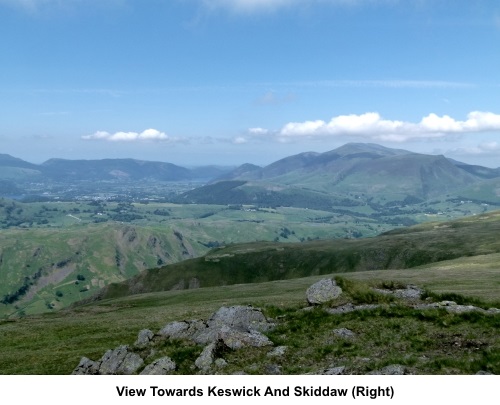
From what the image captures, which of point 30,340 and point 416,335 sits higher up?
point 416,335

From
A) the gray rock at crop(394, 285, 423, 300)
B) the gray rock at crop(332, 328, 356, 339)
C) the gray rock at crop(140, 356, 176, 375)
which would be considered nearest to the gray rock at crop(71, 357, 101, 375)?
the gray rock at crop(140, 356, 176, 375)

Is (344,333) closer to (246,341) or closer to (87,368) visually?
(246,341)

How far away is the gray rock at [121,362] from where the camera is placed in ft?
84.9

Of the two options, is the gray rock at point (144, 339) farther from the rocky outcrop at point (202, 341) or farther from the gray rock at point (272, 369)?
the gray rock at point (272, 369)

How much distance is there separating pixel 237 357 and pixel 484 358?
1289cm

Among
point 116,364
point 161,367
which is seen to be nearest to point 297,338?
point 161,367

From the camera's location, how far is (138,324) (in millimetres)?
48062

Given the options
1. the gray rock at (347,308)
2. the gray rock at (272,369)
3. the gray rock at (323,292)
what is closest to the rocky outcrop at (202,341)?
the gray rock at (272,369)

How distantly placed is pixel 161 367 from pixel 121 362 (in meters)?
4.71

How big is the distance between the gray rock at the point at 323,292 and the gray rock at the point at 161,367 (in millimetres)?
15945

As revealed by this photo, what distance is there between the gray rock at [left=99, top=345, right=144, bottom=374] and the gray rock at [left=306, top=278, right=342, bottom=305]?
16.3 metres

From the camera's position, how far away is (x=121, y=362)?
26.9 metres

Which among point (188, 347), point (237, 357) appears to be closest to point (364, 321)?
point (237, 357)

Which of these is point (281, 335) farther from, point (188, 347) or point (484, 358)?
point (484, 358)
